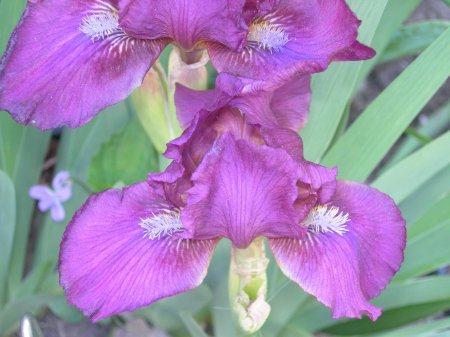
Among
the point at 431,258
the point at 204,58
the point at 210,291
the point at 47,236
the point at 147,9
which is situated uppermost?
the point at 147,9

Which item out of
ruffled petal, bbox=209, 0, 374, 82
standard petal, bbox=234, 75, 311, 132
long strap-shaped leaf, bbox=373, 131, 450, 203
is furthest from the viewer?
long strap-shaped leaf, bbox=373, 131, 450, 203

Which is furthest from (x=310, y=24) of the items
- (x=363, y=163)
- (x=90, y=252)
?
(x=90, y=252)

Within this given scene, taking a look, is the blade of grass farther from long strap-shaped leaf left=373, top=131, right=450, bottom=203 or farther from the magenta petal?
long strap-shaped leaf left=373, top=131, right=450, bottom=203

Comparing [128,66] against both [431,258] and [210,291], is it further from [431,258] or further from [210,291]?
[431,258]

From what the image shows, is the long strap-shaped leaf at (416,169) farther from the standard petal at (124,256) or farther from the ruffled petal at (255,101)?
the standard petal at (124,256)

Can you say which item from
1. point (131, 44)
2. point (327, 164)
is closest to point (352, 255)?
point (327, 164)

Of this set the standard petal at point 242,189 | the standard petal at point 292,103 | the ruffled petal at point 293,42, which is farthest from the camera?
the standard petal at point 292,103

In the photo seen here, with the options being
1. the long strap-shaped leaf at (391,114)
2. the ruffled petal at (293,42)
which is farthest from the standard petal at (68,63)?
the long strap-shaped leaf at (391,114)

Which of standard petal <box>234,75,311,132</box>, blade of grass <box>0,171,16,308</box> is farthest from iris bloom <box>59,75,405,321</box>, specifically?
blade of grass <box>0,171,16,308</box>
